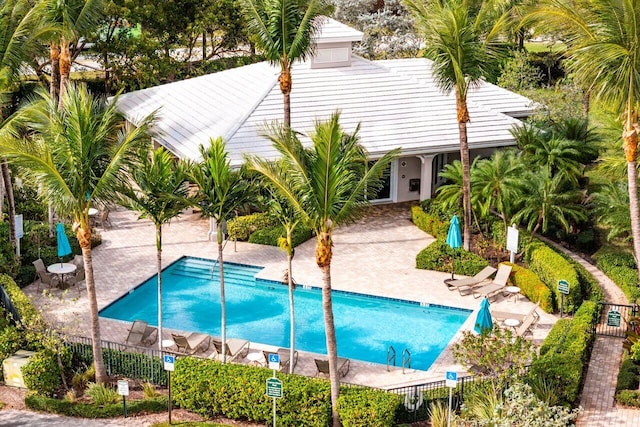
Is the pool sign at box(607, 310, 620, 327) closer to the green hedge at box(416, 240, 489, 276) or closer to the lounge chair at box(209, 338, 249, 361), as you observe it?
the green hedge at box(416, 240, 489, 276)

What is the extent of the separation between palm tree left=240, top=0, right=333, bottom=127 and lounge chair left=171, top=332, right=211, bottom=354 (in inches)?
391

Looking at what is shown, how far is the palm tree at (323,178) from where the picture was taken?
780 inches

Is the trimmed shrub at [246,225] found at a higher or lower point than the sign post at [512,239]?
lower

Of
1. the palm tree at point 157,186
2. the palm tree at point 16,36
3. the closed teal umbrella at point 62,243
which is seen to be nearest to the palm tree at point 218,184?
the palm tree at point 157,186

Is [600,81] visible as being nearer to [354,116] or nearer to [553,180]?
[553,180]

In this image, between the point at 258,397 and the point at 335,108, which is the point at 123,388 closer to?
the point at 258,397

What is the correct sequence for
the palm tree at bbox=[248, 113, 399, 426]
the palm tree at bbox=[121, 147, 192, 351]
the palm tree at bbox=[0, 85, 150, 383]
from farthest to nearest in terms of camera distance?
the palm tree at bbox=[121, 147, 192, 351], the palm tree at bbox=[0, 85, 150, 383], the palm tree at bbox=[248, 113, 399, 426]

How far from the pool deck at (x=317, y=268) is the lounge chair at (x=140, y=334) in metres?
0.78

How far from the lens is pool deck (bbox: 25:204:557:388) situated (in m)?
26.0

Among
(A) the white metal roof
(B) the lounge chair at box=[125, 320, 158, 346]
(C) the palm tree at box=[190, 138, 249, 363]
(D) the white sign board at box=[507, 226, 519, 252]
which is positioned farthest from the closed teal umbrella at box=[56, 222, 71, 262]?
(D) the white sign board at box=[507, 226, 519, 252]

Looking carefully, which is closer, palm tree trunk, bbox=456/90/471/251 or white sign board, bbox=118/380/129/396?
white sign board, bbox=118/380/129/396

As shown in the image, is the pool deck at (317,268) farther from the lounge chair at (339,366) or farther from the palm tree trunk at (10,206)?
the palm tree trunk at (10,206)

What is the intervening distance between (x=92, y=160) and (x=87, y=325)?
6.75 metres

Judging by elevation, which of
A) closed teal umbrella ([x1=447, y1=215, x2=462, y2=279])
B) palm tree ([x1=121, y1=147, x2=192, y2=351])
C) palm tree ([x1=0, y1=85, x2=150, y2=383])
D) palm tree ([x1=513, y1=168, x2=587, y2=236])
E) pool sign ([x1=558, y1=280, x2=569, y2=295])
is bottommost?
pool sign ([x1=558, y1=280, x2=569, y2=295])
